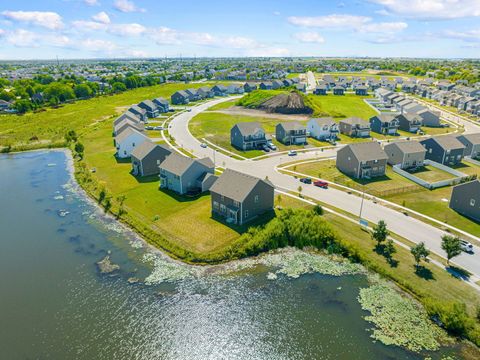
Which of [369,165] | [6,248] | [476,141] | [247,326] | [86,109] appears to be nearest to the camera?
[247,326]

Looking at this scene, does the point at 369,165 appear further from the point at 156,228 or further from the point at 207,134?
the point at 207,134

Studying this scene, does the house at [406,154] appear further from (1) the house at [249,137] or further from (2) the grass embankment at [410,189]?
(1) the house at [249,137]

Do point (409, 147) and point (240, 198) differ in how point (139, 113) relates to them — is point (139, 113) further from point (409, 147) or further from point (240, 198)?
point (409, 147)

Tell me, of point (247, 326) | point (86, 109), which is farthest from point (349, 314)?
point (86, 109)

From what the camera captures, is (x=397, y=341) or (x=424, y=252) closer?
(x=397, y=341)

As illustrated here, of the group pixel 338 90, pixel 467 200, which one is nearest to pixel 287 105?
pixel 338 90

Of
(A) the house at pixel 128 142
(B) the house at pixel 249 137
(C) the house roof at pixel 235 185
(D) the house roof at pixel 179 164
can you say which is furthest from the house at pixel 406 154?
(A) the house at pixel 128 142

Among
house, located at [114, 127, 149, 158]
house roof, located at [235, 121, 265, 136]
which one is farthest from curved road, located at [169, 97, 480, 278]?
house, located at [114, 127, 149, 158]
